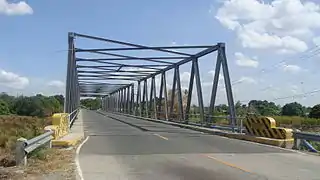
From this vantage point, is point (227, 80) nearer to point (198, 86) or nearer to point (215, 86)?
point (215, 86)

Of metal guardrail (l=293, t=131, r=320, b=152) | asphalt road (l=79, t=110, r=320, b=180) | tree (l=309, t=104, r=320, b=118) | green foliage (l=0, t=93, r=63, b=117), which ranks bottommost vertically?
asphalt road (l=79, t=110, r=320, b=180)

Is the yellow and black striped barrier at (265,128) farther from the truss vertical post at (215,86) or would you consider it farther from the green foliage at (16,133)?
the green foliage at (16,133)

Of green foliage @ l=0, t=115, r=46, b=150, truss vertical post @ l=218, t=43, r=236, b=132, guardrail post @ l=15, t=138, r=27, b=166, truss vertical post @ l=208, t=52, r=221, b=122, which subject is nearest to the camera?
guardrail post @ l=15, t=138, r=27, b=166

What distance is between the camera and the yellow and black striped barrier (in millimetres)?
19844

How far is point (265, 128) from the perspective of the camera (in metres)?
21.9

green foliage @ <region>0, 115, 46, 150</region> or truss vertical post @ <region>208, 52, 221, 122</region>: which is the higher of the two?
truss vertical post @ <region>208, 52, 221, 122</region>

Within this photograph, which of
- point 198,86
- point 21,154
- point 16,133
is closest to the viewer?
point 21,154

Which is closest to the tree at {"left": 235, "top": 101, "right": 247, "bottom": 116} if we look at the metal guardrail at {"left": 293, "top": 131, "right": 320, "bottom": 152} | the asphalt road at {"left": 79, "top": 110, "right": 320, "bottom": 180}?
the metal guardrail at {"left": 293, "top": 131, "right": 320, "bottom": 152}

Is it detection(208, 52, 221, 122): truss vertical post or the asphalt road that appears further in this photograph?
detection(208, 52, 221, 122): truss vertical post

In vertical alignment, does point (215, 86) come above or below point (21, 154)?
above

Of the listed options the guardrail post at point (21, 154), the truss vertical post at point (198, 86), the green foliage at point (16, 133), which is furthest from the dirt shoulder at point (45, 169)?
the truss vertical post at point (198, 86)

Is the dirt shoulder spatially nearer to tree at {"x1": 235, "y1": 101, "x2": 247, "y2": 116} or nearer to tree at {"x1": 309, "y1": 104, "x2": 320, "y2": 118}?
tree at {"x1": 235, "y1": 101, "x2": 247, "y2": 116}

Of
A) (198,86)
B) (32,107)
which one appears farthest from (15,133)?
(32,107)

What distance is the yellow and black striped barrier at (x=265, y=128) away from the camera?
781 inches
